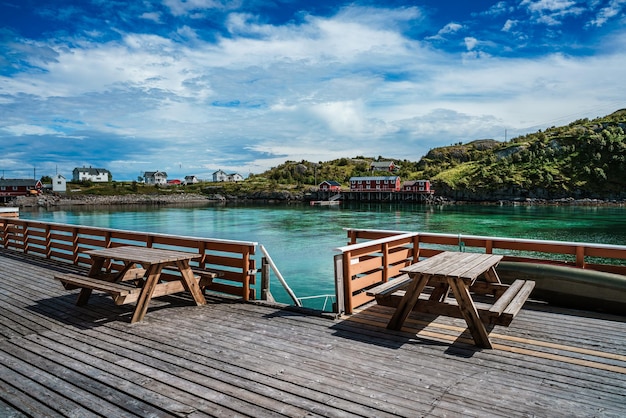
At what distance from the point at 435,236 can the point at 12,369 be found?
6.32 m

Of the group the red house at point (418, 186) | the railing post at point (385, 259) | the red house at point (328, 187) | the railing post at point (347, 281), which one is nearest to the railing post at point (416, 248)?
the railing post at point (385, 259)

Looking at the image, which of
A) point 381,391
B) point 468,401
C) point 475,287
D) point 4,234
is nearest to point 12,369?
point 381,391

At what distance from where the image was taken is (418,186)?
98250 mm

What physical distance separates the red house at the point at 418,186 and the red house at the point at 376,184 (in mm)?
2422

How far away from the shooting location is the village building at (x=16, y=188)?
98000 mm

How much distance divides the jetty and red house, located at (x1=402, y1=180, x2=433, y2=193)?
93.1 m

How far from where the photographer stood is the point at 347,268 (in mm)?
5805

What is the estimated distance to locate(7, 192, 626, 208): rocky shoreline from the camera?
266ft

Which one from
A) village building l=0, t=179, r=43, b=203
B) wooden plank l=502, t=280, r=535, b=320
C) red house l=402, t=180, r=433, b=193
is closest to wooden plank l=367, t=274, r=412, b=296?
wooden plank l=502, t=280, r=535, b=320

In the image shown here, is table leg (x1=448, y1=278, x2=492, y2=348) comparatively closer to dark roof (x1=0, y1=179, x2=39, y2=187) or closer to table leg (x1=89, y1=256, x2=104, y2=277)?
table leg (x1=89, y1=256, x2=104, y2=277)

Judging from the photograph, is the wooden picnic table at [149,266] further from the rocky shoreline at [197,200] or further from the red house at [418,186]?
the red house at [418,186]

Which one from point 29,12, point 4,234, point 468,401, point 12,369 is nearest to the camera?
point 468,401

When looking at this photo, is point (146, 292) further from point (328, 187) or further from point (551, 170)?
point (551, 170)

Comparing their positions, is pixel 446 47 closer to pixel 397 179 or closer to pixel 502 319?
pixel 502 319
